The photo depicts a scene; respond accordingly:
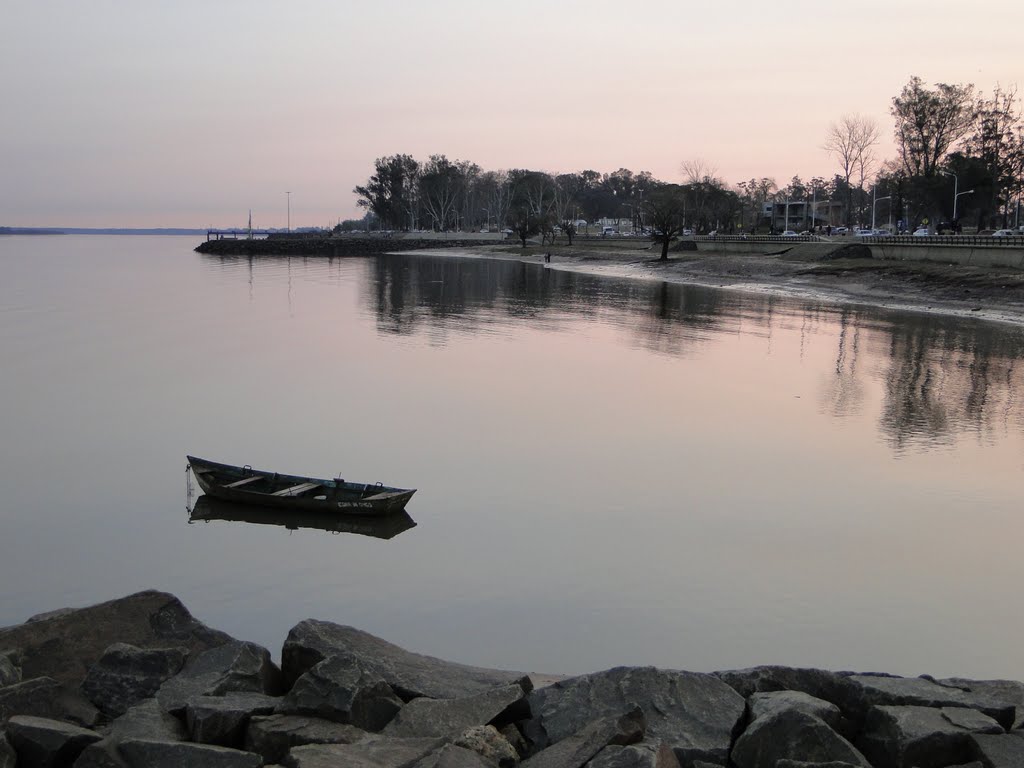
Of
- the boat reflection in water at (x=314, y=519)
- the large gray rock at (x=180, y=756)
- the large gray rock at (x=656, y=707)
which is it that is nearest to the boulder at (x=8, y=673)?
the large gray rock at (x=180, y=756)

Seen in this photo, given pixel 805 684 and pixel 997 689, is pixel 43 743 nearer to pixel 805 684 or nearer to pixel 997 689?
pixel 805 684

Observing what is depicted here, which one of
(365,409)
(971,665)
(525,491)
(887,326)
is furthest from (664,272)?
(971,665)

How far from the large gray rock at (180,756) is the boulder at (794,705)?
4.52m

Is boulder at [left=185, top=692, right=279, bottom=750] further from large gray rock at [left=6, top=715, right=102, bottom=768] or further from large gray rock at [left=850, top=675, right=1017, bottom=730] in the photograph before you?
large gray rock at [left=850, top=675, right=1017, bottom=730]

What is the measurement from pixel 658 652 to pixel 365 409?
1659cm

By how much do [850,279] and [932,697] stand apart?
69.4m

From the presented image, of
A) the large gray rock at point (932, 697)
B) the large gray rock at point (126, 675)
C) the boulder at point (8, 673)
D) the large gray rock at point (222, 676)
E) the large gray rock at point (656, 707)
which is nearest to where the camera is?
the large gray rock at point (656, 707)

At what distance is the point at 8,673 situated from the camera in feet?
29.7

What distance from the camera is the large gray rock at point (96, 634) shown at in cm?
985

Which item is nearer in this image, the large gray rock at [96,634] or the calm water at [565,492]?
the large gray rock at [96,634]

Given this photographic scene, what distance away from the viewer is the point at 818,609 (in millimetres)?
13719

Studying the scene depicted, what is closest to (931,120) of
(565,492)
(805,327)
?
(805,327)

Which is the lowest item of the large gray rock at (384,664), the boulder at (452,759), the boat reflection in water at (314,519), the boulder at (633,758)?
the boat reflection in water at (314,519)

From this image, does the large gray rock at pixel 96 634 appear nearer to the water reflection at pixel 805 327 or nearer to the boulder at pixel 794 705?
the boulder at pixel 794 705
